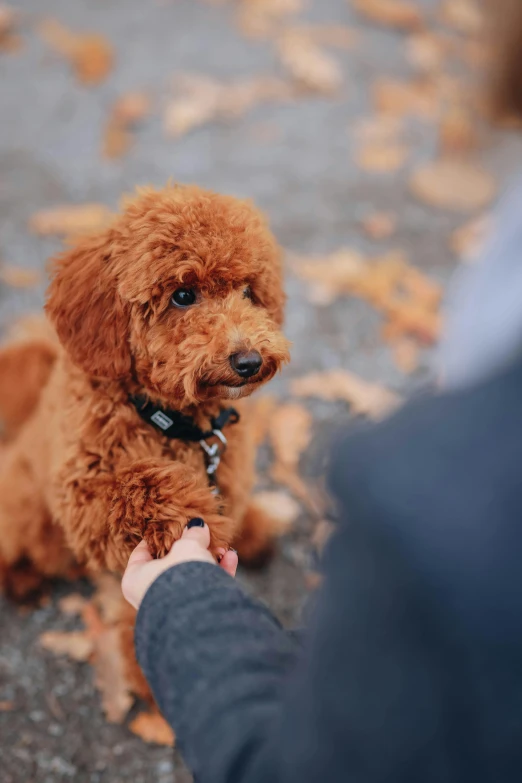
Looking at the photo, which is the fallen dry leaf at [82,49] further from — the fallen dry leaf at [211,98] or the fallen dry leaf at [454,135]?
the fallen dry leaf at [454,135]

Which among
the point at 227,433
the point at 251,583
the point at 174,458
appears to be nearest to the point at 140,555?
the point at 174,458

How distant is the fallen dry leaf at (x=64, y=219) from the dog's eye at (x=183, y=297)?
215 centimetres

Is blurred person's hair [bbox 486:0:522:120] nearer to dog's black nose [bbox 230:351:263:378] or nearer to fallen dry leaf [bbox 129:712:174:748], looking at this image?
dog's black nose [bbox 230:351:263:378]

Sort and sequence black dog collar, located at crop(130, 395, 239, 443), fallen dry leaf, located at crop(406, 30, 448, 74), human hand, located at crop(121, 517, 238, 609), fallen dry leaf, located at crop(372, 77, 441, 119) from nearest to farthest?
human hand, located at crop(121, 517, 238, 609) < black dog collar, located at crop(130, 395, 239, 443) < fallen dry leaf, located at crop(372, 77, 441, 119) < fallen dry leaf, located at crop(406, 30, 448, 74)

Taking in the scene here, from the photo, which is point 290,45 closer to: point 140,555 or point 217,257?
point 217,257

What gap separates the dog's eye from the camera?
1.64m

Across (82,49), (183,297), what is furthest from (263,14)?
(183,297)

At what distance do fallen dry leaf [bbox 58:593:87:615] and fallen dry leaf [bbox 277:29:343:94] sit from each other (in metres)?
4.33

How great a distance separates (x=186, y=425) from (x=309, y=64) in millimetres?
4392

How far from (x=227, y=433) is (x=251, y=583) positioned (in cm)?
88

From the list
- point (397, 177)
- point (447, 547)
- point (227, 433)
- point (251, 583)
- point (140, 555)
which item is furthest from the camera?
point (397, 177)

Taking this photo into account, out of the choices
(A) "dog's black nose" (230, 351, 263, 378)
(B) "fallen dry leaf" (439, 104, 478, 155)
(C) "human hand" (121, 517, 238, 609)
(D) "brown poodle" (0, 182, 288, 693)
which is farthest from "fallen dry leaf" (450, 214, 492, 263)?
(C) "human hand" (121, 517, 238, 609)

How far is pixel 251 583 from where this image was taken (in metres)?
2.48

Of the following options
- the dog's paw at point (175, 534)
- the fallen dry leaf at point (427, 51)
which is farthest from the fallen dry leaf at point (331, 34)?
the dog's paw at point (175, 534)
